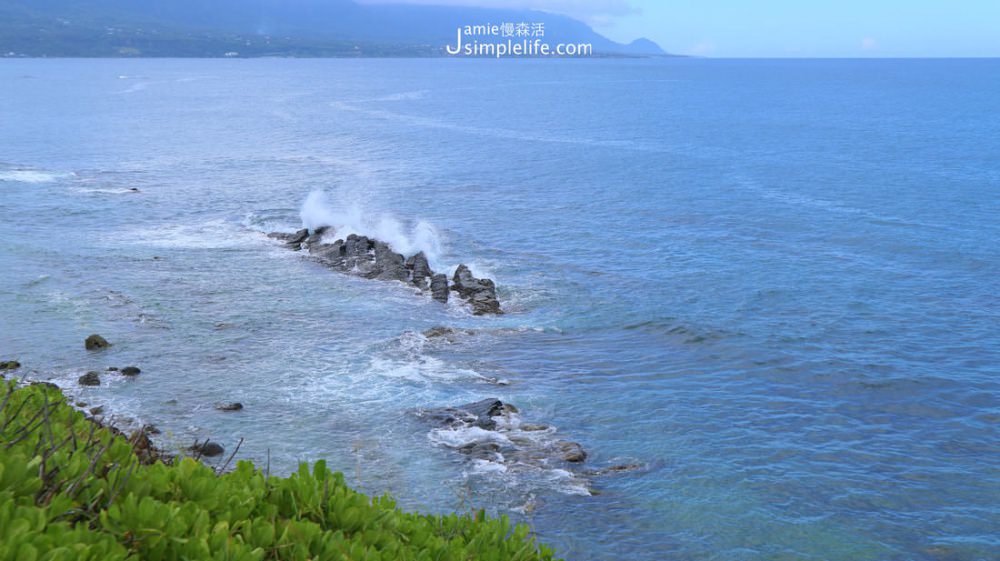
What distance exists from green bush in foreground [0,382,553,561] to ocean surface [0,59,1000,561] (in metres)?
1.13

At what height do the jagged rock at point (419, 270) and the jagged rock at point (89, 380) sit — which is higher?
the jagged rock at point (419, 270)

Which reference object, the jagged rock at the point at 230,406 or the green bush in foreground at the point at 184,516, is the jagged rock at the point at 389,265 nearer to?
the jagged rock at the point at 230,406

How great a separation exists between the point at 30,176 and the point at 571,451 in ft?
196

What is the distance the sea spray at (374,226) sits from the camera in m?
46.7

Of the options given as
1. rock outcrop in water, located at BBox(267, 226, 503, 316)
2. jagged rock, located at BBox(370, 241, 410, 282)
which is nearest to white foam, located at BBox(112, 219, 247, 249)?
rock outcrop in water, located at BBox(267, 226, 503, 316)

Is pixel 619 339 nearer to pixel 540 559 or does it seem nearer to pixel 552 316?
pixel 552 316

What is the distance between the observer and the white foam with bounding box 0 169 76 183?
65250 mm

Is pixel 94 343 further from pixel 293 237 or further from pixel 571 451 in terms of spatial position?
pixel 293 237

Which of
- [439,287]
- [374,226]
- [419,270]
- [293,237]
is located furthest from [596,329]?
[293,237]

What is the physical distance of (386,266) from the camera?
42156 mm

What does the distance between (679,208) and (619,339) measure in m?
26.5

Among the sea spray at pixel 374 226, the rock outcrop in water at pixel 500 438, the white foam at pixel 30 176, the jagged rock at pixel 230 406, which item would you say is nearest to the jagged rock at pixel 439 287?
the sea spray at pixel 374 226

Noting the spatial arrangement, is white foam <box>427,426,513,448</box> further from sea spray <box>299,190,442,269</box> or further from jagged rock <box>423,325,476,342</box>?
sea spray <box>299,190,442,269</box>

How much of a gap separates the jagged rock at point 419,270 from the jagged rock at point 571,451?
16948 mm
